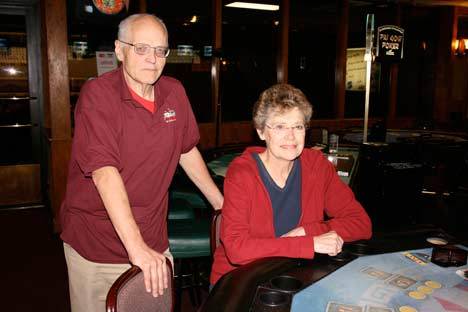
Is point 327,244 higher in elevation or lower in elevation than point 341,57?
lower

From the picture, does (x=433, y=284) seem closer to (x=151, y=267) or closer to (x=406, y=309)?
(x=406, y=309)

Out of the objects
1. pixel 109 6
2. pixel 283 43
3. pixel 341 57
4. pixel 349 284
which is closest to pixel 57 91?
pixel 109 6

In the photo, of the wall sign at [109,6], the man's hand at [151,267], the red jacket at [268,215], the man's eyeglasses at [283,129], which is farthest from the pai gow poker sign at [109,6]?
the man's hand at [151,267]

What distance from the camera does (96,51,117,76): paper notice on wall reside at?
4664 millimetres

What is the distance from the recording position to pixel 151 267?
54.2 inches

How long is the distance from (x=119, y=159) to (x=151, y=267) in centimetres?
45

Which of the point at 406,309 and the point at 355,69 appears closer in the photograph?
the point at 406,309

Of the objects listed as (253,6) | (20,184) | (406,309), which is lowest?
(20,184)

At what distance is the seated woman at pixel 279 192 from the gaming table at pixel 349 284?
124mm

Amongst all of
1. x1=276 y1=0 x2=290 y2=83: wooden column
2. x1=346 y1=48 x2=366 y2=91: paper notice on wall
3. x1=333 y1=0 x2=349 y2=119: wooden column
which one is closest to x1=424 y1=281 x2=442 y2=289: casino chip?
x1=276 y1=0 x2=290 y2=83: wooden column

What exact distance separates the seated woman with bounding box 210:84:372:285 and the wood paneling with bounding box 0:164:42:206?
4615 mm

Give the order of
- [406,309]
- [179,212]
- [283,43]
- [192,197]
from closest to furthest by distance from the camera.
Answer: [406,309], [179,212], [192,197], [283,43]

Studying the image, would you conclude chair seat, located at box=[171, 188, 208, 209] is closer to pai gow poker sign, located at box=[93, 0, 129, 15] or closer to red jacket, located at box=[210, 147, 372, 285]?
red jacket, located at box=[210, 147, 372, 285]

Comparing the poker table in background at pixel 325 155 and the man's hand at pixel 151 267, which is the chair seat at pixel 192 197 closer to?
the poker table in background at pixel 325 155
